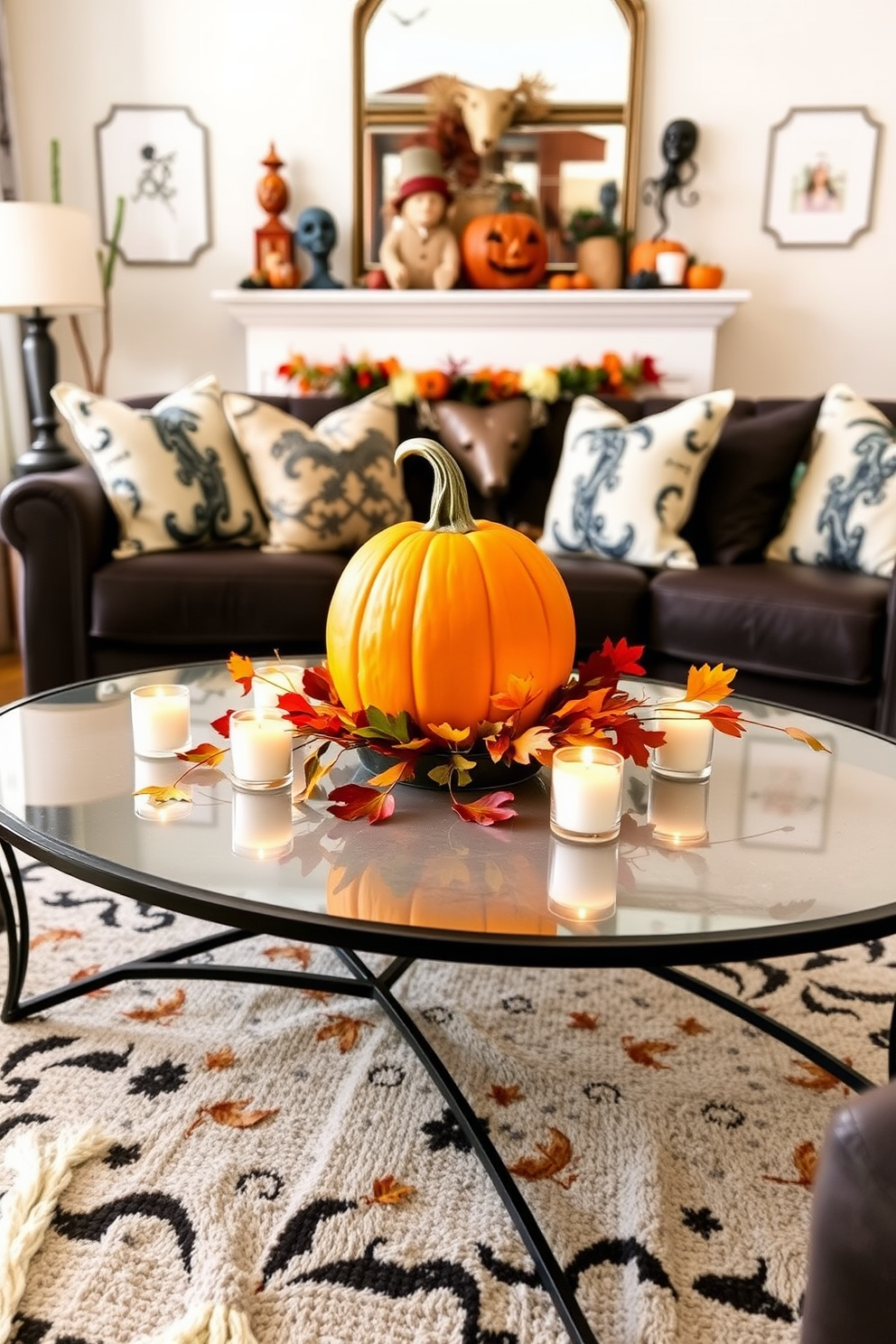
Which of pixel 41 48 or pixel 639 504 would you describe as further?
pixel 41 48

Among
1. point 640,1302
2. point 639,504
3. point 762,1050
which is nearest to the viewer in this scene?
point 640,1302

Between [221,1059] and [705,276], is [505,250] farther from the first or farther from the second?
[221,1059]

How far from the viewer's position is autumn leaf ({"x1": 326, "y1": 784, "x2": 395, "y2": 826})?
1.12 m

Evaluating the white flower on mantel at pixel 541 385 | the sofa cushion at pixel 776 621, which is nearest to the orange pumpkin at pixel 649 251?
the white flower on mantel at pixel 541 385

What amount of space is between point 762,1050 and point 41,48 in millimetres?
4042

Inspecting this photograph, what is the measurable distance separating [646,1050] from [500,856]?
0.59 m

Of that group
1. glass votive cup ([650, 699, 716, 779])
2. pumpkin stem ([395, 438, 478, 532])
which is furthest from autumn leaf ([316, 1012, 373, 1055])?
pumpkin stem ([395, 438, 478, 532])

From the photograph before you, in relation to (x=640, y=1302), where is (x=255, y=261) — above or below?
above

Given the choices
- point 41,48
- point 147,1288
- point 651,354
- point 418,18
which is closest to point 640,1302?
point 147,1288

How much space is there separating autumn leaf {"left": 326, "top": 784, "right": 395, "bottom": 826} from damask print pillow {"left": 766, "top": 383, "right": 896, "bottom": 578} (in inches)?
72.9

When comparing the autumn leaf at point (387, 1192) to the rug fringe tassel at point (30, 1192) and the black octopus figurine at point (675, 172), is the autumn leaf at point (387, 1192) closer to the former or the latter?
the rug fringe tassel at point (30, 1192)

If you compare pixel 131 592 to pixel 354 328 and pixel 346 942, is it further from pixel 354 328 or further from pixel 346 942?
pixel 346 942

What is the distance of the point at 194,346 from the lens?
402 cm

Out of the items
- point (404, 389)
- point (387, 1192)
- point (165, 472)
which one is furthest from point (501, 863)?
point (404, 389)
